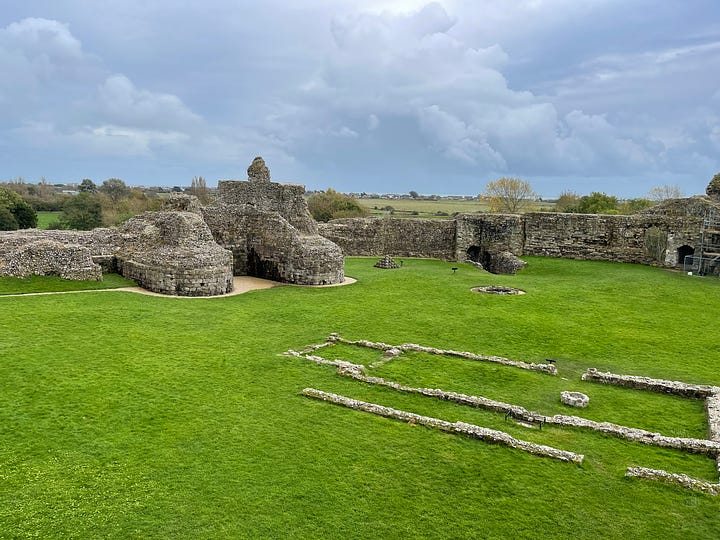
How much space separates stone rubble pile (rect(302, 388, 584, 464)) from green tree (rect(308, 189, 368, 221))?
48.9 m

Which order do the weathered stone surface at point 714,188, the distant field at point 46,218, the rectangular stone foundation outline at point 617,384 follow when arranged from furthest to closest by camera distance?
1. the distant field at point 46,218
2. the weathered stone surface at point 714,188
3. the rectangular stone foundation outline at point 617,384

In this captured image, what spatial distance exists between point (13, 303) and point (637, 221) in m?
29.8

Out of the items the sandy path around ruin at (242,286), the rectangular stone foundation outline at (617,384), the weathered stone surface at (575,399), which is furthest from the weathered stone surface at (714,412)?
the sandy path around ruin at (242,286)

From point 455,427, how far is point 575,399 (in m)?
3.04

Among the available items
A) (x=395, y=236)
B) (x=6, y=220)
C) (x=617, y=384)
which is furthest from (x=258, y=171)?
(x=6, y=220)

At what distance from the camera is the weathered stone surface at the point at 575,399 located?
10656 millimetres

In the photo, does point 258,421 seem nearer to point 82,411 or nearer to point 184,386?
point 184,386

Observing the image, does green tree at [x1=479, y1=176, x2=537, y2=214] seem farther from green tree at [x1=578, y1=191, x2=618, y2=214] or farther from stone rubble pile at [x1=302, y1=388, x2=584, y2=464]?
stone rubble pile at [x1=302, y1=388, x2=584, y2=464]

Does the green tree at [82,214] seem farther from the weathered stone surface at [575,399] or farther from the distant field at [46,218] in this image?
the weathered stone surface at [575,399]

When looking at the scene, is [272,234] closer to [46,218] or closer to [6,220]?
[6,220]

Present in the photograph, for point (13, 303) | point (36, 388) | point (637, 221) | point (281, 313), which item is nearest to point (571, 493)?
point (36, 388)

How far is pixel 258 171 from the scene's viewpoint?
26734mm

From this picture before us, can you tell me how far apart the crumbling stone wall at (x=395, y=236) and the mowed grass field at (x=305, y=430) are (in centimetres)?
1785

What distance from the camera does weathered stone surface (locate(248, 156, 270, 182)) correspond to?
26719 millimetres
